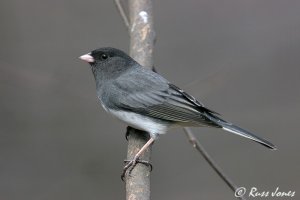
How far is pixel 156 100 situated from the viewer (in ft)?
11.4

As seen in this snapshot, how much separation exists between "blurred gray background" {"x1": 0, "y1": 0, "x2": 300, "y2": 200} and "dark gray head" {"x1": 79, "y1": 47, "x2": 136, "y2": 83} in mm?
630

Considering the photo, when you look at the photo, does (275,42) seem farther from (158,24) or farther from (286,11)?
(158,24)

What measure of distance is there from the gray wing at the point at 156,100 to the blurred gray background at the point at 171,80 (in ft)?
2.06

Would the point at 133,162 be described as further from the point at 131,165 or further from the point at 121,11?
the point at 121,11

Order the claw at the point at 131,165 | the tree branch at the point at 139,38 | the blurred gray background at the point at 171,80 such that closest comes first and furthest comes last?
1. the claw at the point at 131,165
2. the tree branch at the point at 139,38
3. the blurred gray background at the point at 171,80

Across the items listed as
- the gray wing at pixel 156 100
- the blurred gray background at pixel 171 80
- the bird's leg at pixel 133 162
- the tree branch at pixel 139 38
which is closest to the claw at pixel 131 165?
the bird's leg at pixel 133 162

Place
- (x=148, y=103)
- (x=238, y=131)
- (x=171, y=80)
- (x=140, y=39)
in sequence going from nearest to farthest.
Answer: (x=238, y=131) → (x=148, y=103) → (x=140, y=39) → (x=171, y=80)

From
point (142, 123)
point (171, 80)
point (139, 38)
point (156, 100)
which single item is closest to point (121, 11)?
point (139, 38)

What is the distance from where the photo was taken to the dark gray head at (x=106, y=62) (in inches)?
143

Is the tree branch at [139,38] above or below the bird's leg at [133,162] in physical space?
above

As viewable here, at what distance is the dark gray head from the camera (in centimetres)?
364

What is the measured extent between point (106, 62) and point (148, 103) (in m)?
0.39

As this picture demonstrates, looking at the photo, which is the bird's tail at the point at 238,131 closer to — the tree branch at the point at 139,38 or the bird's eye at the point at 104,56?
the tree branch at the point at 139,38

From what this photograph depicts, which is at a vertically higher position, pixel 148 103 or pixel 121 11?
pixel 121 11
